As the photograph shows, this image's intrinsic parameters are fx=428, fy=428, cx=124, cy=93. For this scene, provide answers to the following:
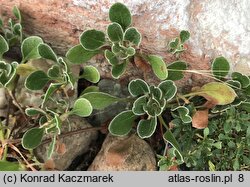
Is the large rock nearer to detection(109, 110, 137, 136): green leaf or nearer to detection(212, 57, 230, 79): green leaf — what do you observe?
detection(212, 57, 230, 79): green leaf

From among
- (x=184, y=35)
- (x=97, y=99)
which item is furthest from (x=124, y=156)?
(x=184, y=35)

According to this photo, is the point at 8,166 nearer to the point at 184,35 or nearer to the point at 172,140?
the point at 172,140

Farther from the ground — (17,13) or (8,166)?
(17,13)

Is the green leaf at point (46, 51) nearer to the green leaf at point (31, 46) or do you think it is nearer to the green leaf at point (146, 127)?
the green leaf at point (31, 46)

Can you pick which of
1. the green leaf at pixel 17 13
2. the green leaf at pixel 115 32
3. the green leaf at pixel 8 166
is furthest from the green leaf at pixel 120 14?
the green leaf at pixel 8 166

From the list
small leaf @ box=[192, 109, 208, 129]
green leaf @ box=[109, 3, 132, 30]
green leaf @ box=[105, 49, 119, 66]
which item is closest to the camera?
green leaf @ box=[109, 3, 132, 30]

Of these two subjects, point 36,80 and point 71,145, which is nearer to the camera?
point 36,80

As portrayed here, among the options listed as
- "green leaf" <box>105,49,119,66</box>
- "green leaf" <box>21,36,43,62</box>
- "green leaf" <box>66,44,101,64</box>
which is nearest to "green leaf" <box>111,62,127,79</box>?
"green leaf" <box>105,49,119,66</box>
